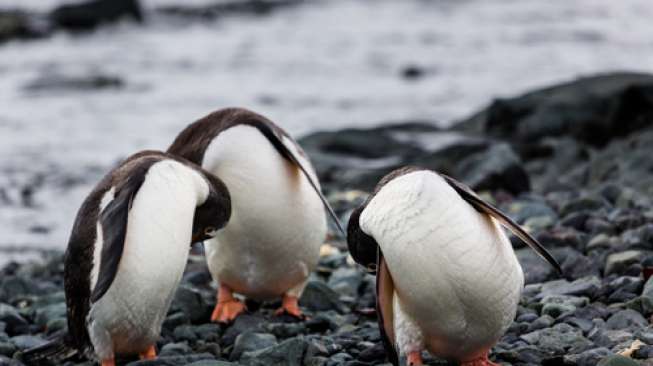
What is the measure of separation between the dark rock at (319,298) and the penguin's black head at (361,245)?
4.42 feet

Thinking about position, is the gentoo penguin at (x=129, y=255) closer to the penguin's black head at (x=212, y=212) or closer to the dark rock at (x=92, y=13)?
the penguin's black head at (x=212, y=212)

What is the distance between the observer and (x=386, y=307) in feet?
16.1

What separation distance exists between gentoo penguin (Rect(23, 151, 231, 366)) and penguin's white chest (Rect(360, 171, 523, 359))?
34.3 inches

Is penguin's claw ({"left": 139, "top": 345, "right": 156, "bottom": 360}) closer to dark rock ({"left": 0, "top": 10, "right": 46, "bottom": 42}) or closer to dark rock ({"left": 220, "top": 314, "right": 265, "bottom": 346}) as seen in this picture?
dark rock ({"left": 220, "top": 314, "right": 265, "bottom": 346})

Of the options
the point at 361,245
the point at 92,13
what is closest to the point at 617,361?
the point at 361,245

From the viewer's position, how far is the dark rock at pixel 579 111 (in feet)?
38.5

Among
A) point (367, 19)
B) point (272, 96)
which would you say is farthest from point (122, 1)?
point (272, 96)

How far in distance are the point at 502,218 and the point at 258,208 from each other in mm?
1772

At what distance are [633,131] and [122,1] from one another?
14487 mm

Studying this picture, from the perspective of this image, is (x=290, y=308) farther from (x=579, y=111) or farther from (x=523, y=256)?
(x=579, y=111)

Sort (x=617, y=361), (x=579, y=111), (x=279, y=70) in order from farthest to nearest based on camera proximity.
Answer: (x=279, y=70) < (x=579, y=111) < (x=617, y=361)

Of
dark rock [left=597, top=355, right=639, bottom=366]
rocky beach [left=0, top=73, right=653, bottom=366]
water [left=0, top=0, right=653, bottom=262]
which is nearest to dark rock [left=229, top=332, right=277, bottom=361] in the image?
rocky beach [left=0, top=73, right=653, bottom=366]

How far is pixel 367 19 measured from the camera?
2428cm

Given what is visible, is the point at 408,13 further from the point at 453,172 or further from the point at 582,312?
the point at 582,312
